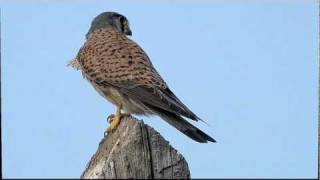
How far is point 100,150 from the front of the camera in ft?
10.5

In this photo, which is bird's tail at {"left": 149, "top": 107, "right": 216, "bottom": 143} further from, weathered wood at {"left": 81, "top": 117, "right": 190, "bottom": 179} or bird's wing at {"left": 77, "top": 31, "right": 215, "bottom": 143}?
weathered wood at {"left": 81, "top": 117, "right": 190, "bottom": 179}

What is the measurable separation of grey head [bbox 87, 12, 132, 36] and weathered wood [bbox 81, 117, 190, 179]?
395 cm

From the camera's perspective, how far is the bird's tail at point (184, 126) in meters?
4.14

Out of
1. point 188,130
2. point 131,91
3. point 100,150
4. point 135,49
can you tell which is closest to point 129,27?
point 135,49

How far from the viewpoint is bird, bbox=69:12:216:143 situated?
4871 millimetres

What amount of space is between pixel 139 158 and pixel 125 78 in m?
2.77

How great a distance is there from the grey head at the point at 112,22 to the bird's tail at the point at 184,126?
2.03 m

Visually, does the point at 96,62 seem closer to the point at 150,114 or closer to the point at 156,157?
the point at 150,114

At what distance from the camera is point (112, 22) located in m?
6.91

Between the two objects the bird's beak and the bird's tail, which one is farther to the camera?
the bird's beak

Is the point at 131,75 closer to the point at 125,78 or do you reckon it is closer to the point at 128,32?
the point at 125,78

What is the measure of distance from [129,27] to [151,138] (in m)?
4.20

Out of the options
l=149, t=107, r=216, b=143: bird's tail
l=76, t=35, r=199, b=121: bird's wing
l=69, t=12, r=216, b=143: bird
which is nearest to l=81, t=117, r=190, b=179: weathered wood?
l=149, t=107, r=216, b=143: bird's tail

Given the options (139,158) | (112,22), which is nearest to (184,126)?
(139,158)
